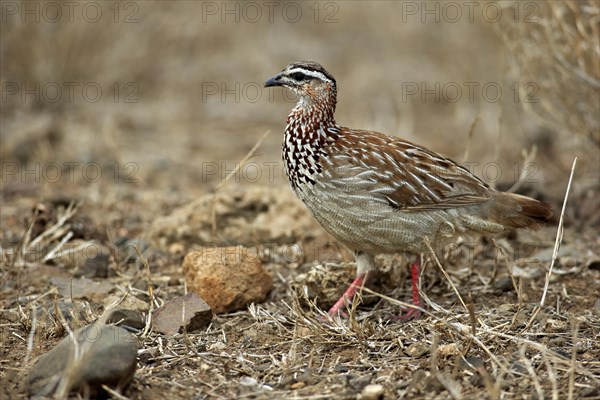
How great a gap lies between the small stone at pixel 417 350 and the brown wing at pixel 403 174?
1.09 meters

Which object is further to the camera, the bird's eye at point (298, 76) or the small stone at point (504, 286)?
the small stone at point (504, 286)

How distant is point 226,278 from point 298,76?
5.26 ft

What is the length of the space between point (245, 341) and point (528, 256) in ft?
9.57

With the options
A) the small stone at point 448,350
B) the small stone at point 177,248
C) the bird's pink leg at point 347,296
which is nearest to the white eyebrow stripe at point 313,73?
the bird's pink leg at point 347,296

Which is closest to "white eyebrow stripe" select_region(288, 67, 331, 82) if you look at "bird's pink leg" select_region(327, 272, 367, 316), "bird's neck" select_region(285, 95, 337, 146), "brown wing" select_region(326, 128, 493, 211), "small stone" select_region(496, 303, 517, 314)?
"bird's neck" select_region(285, 95, 337, 146)

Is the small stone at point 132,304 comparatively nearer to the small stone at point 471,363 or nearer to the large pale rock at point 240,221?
the large pale rock at point 240,221

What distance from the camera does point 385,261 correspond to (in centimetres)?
618

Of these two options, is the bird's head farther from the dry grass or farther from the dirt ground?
the dry grass

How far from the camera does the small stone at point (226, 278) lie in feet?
18.9

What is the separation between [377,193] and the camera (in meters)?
5.62

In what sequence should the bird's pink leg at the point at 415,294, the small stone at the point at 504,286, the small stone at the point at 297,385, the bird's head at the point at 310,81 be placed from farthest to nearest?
the small stone at the point at 504,286 < the bird's head at the point at 310,81 < the bird's pink leg at the point at 415,294 < the small stone at the point at 297,385

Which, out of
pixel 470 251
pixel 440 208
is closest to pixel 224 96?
pixel 470 251

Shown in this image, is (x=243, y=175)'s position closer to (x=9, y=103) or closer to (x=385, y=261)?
(x=9, y=103)

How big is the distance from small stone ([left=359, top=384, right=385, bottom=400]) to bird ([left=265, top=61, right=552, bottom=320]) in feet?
4.14
